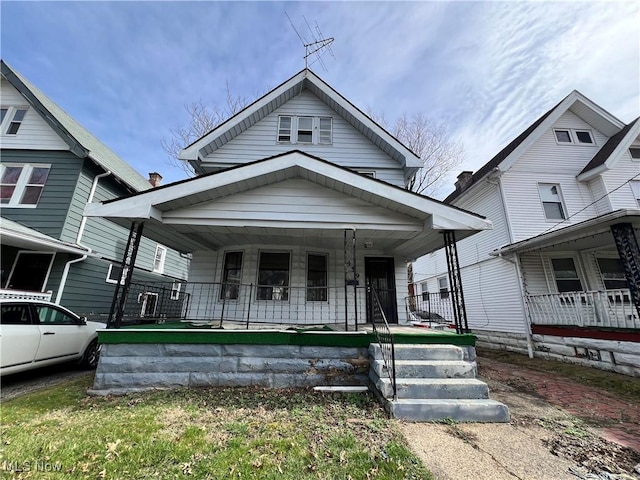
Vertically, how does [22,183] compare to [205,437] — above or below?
above

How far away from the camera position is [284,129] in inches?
384

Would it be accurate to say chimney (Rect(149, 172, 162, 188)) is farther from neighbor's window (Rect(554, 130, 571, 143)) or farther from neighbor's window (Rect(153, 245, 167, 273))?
neighbor's window (Rect(554, 130, 571, 143))

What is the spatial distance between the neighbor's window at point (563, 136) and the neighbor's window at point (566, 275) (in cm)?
590

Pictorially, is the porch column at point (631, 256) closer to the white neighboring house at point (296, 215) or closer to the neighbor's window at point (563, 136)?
the white neighboring house at point (296, 215)

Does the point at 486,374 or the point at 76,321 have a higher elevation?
the point at 76,321

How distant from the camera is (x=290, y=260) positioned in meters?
8.11

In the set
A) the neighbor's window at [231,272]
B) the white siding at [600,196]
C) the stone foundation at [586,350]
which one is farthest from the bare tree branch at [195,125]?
the white siding at [600,196]

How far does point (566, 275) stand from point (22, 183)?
2024cm

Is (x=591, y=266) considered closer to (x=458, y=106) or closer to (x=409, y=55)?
(x=458, y=106)

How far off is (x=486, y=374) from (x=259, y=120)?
35.0 feet

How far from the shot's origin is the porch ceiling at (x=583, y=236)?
6453mm

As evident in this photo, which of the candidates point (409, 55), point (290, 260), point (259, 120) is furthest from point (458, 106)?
point (290, 260)

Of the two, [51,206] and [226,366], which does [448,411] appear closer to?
[226,366]

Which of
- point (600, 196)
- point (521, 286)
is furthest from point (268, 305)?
point (600, 196)
